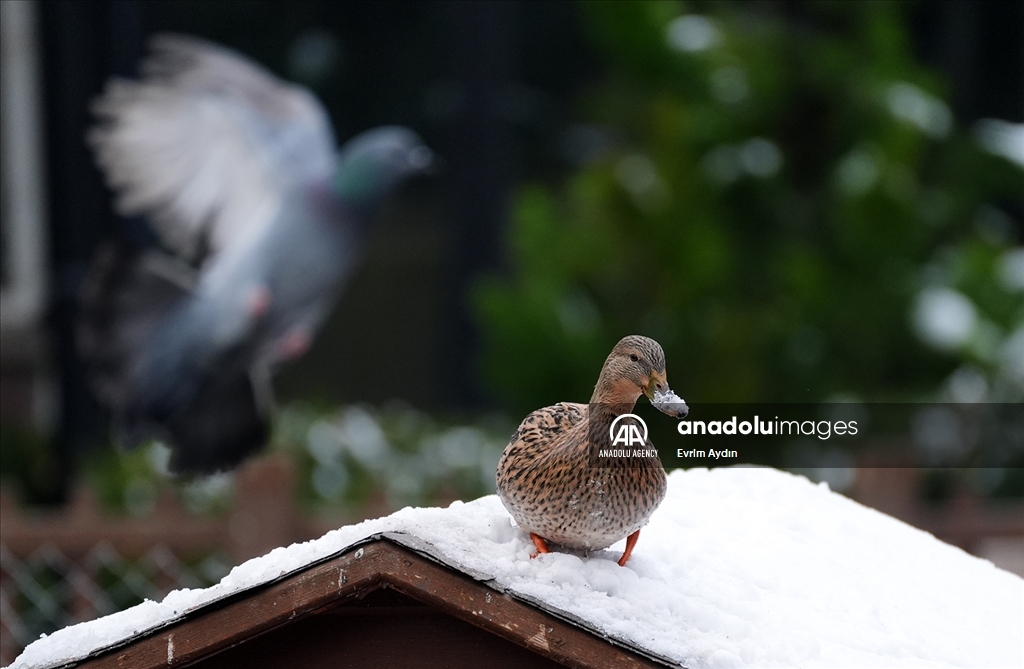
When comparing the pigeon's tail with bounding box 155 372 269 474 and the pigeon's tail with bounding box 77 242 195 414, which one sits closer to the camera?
the pigeon's tail with bounding box 155 372 269 474

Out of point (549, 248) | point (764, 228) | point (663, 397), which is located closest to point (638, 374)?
point (663, 397)

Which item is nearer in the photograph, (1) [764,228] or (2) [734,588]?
(2) [734,588]

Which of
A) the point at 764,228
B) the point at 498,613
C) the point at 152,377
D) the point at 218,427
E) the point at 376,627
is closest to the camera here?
the point at 498,613

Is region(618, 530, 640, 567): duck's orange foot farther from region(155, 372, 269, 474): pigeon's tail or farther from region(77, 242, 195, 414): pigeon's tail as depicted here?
region(77, 242, 195, 414): pigeon's tail

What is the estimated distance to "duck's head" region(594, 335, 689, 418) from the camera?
127cm

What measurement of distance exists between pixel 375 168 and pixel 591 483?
235cm

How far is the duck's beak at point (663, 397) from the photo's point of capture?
4.03ft

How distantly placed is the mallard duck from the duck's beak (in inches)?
1.0

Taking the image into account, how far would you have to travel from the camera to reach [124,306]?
3.48m

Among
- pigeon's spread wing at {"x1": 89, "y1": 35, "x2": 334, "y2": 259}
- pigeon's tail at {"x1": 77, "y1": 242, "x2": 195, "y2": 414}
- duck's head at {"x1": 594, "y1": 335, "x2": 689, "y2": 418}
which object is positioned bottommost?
duck's head at {"x1": 594, "y1": 335, "x2": 689, "y2": 418}

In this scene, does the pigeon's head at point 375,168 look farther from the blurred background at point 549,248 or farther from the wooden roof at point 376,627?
the wooden roof at point 376,627

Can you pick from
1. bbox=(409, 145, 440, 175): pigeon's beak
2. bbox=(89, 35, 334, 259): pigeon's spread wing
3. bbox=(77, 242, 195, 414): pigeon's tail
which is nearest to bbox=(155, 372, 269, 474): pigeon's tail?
bbox=(77, 242, 195, 414): pigeon's tail

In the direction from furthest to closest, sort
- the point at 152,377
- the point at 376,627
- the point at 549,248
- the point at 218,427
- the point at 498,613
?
the point at 549,248
the point at 152,377
the point at 218,427
the point at 376,627
the point at 498,613

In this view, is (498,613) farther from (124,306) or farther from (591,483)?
(124,306)
